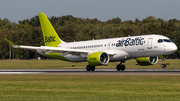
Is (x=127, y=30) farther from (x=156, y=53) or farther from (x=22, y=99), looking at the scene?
(x=22, y=99)

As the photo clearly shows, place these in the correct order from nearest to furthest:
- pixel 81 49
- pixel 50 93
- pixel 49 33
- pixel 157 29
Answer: pixel 50 93 → pixel 81 49 → pixel 49 33 → pixel 157 29

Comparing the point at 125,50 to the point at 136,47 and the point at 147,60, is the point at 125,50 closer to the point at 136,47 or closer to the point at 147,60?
the point at 136,47

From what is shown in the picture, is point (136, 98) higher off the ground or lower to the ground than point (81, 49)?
lower

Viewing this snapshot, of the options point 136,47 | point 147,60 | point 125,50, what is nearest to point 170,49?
point 136,47

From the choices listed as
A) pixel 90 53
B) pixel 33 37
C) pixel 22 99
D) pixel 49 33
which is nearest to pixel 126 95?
pixel 22 99

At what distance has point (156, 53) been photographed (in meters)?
39.5

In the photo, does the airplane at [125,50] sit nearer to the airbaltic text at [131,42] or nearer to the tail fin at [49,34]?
the airbaltic text at [131,42]

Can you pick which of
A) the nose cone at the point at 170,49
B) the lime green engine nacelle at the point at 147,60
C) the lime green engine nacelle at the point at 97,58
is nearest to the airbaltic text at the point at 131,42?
the lime green engine nacelle at the point at 97,58

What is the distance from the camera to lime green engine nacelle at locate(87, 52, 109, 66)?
132 ft

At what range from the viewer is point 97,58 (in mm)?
40250

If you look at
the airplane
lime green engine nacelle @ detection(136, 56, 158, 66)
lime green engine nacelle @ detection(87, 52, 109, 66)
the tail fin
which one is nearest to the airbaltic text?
the airplane

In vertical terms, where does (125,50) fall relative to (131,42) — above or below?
below

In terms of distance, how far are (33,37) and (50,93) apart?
128m

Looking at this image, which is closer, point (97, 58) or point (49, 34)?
point (97, 58)
